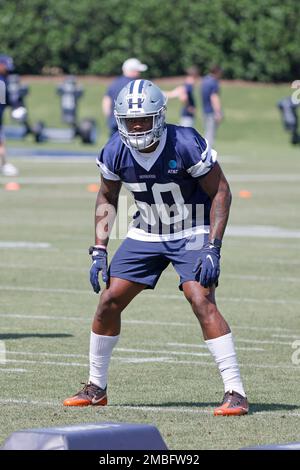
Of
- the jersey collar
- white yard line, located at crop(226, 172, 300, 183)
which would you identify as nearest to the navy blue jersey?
the jersey collar

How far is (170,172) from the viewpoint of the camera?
7812mm

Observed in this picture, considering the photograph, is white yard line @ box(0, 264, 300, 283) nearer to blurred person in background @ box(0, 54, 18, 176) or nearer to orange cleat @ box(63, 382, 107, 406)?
orange cleat @ box(63, 382, 107, 406)

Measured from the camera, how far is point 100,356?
794 centimetres

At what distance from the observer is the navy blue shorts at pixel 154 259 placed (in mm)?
7840

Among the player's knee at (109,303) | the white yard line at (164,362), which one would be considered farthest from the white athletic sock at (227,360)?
the white yard line at (164,362)

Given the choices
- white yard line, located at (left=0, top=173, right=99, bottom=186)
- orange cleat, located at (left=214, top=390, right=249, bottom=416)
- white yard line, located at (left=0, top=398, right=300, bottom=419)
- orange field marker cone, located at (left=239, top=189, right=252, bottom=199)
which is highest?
orange cleat, located at (left=214, top=390, right=249, bottom=416)

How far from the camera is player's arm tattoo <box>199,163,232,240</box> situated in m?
7.82

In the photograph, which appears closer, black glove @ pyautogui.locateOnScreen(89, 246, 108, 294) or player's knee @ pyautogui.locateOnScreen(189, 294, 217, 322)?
player's knee @ pyautogui.locateOnScreen(189, 294, 217, 322)

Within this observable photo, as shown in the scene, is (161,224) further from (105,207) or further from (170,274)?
(170,274)

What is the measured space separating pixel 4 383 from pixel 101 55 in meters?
45.9

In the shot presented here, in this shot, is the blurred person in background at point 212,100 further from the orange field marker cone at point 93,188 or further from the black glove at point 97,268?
the black glove at point 97,268

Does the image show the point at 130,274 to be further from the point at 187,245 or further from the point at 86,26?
the point at 86,26

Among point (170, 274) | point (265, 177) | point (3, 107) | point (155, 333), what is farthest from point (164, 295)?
point (265, 177)

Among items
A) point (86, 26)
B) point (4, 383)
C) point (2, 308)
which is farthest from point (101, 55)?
point (4, 383)
